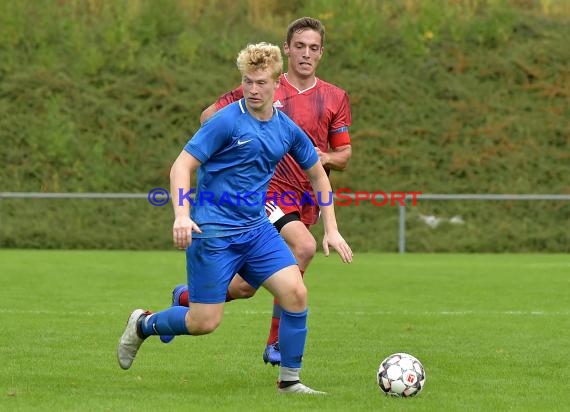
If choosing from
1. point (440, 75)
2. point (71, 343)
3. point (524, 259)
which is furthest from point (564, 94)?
point (71, 343)

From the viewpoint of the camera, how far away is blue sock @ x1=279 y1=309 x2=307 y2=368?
22.5 ft

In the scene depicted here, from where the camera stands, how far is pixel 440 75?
28062 millimetres

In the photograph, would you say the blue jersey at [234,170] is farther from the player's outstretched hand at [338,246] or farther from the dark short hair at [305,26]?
the dark short hair at [305,26]

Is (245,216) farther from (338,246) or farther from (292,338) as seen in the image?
(292,338)

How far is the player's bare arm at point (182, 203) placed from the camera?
243 inches

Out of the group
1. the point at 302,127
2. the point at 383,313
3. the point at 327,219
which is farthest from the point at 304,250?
the point at 383,313

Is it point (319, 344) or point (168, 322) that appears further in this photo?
point (319, 344)

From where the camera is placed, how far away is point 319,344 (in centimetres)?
923

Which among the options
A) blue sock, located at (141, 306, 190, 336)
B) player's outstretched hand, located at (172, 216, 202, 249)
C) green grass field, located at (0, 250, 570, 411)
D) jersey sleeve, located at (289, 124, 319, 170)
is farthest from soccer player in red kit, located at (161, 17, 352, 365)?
player's outstretched hand, located at (172, 216, 202, 249)

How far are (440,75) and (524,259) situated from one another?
8.36 metres

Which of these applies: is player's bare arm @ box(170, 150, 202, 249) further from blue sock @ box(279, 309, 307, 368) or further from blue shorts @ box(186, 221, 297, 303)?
blue sock @ box(279, 309, 307, 368)

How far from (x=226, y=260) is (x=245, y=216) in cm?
28

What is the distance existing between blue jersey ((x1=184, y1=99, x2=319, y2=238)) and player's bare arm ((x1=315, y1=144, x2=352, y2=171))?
1.55 metres

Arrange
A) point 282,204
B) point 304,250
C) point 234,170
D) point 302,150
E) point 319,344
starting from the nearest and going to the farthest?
1. point 234,170
2. point 302,150
3. point 304,250
4. point 282,204
5. point 319,344
